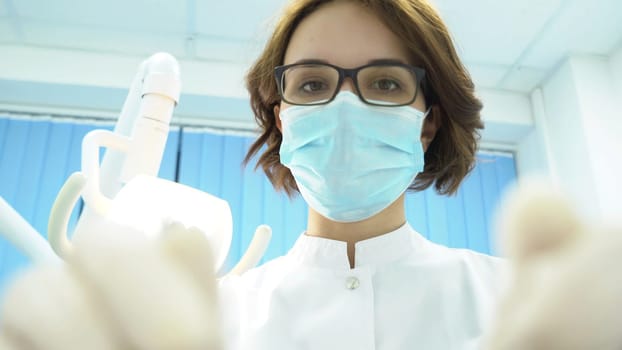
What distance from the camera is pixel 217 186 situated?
284cm

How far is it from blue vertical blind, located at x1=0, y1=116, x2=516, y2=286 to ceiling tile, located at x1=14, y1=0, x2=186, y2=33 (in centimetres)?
60

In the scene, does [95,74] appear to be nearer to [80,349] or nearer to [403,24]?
[403,24]

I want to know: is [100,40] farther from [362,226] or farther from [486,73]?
[362,226]

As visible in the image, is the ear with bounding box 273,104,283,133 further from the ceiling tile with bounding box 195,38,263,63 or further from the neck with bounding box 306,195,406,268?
the ceiling tile with bounding box 195,38,263,63

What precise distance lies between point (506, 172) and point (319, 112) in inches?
107

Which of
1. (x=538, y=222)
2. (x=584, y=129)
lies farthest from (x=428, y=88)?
(x=584, y=129)

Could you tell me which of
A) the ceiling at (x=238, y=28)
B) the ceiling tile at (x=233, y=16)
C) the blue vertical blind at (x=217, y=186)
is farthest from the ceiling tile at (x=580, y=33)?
the ceiling tile at (x=233, y=16)

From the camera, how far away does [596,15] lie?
8.52ft

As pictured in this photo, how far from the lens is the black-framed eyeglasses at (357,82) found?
2.72ft

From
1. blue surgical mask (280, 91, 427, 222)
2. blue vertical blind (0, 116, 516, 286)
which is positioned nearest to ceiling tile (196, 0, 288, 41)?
blue vertical blind (0, 116, 516, 286)

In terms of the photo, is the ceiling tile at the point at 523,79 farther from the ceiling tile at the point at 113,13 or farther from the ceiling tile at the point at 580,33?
the ceiling tile at the point at 113,13

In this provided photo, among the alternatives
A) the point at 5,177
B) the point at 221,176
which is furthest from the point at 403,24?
the point at 5,177

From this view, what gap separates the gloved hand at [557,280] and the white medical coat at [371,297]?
0.51 m

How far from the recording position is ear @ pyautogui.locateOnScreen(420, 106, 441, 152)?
94 cm
